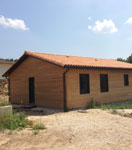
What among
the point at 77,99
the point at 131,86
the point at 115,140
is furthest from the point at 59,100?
the point at 131,86

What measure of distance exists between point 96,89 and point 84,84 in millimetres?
1124

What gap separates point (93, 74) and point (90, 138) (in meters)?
6.80

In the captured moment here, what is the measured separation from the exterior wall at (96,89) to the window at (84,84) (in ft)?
0.73

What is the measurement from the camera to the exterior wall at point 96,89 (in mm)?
10109

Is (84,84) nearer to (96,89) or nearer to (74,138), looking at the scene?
(96,89)

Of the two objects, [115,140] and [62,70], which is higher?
[62,70]

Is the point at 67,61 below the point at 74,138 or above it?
above

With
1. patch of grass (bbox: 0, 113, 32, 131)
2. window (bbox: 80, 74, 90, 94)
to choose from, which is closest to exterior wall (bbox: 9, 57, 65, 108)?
window (bbox: 80, 74, 90, 94)

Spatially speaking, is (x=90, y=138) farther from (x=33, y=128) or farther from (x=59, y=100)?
(x=59, y=100)

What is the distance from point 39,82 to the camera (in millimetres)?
11844

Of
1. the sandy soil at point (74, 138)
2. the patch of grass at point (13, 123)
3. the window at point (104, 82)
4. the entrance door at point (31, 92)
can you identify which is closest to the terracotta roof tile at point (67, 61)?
the window at point (104, 82)

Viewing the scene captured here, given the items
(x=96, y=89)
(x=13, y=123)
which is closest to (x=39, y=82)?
(x=96, y=89)

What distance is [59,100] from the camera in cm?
1034

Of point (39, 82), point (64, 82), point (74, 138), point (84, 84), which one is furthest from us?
point (39, 82)
